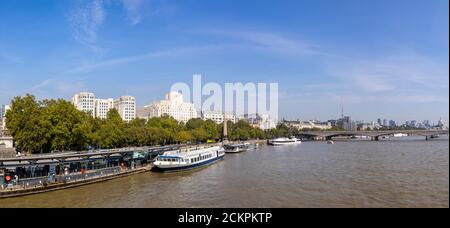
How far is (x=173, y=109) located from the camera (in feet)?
466

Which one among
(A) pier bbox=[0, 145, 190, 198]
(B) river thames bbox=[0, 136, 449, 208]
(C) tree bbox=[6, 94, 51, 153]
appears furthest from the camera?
(C) tree bbox=[6, 94, 51, 153]

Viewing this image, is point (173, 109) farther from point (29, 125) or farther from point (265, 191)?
point (265, 191)

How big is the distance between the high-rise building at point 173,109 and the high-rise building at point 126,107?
666 cm

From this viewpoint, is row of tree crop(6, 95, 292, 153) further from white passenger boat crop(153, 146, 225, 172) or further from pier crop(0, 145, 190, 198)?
white passenger boat crop(153, 146, 225, 172)

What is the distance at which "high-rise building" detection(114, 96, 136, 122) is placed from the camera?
130500 millimetres

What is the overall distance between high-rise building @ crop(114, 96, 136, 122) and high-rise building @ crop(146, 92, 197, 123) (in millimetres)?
6664

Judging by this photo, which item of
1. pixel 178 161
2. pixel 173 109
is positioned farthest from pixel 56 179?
pixel 173 109

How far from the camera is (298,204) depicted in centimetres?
1806

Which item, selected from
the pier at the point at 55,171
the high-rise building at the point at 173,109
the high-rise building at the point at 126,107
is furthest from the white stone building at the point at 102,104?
the pier at the point at 55,171

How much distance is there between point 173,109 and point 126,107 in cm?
1792

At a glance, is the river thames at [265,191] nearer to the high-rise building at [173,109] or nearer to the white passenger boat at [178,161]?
the white passenger boat at [178,161]

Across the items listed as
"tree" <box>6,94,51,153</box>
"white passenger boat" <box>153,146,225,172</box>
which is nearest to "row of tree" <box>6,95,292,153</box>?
"tree" <box>6,94,51,153</box>

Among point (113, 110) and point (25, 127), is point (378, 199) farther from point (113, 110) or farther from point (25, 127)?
point (113, 110)
